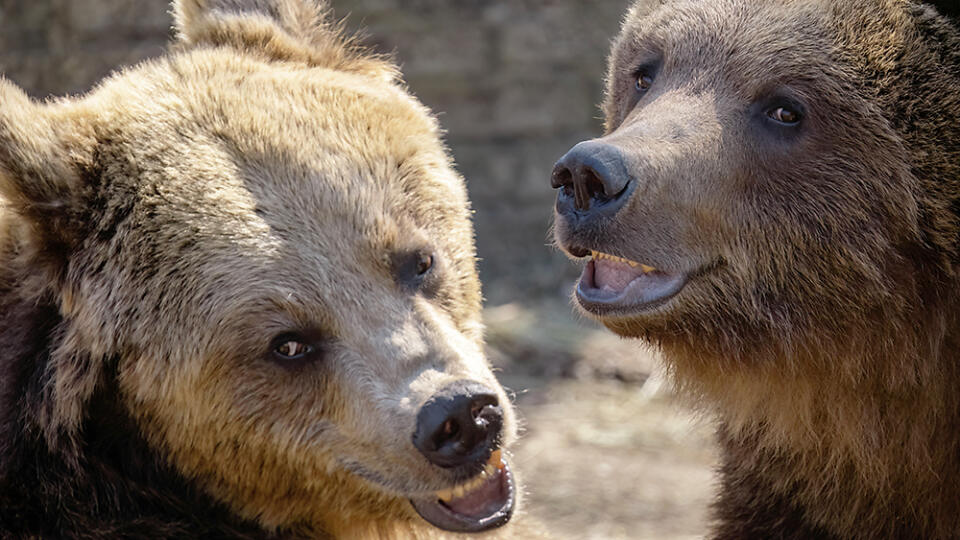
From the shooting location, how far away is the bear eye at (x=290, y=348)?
11.3ft

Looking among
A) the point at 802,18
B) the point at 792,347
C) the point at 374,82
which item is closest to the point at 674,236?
the point at 792,347

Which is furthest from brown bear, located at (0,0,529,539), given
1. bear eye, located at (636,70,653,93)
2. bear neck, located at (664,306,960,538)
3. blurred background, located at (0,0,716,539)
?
blurred background, located at (0,0,716,539)

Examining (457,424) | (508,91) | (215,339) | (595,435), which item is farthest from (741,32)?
(508,91)

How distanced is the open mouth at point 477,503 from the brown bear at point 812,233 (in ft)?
2.01

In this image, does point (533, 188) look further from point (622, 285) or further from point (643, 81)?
point (622, 285)

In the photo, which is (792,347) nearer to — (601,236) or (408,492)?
(601,236)

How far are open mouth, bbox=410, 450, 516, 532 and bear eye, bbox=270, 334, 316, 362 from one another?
0.56 m

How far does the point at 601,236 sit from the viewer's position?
342 centimetres

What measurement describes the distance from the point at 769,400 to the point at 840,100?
3.11 ft

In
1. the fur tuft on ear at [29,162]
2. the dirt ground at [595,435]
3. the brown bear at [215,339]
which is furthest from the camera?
the dirt ground at [595,435]

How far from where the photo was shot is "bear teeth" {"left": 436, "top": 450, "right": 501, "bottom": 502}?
3480 millimetres

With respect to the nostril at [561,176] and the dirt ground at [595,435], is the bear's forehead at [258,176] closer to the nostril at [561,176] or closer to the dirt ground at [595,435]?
the nostril at [561,176]

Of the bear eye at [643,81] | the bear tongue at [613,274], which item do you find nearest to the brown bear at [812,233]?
the bear tongue at [613,274]

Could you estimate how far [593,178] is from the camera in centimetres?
337
